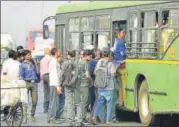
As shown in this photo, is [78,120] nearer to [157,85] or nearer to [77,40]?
[157,85]

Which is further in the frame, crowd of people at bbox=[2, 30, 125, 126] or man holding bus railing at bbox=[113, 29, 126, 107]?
man holding bus railing at bbox=[113, 29, 126, 107]

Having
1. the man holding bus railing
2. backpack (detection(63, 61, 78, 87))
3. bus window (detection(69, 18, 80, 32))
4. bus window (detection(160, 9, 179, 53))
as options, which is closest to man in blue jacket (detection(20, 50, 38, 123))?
backpack (detection(63, 61, 78, 87))

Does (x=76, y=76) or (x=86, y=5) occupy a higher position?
(x=86, y=5)

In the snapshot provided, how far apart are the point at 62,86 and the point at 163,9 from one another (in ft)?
9.77

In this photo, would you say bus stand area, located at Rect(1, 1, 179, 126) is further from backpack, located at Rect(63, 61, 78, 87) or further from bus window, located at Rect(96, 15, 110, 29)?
backpack, located at Rect(63, 61, 78, 87)

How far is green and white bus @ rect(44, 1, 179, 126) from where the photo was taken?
47.1 feet

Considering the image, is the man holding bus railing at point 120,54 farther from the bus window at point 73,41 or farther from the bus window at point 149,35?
the bus window at point 73,41

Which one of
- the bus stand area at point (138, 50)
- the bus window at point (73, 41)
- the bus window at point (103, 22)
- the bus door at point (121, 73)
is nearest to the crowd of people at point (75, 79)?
the bus door at point (121, 73)

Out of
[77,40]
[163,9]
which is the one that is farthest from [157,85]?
[77,40]

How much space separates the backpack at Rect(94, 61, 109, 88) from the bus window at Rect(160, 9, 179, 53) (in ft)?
5.39

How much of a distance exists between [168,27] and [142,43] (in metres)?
1.41

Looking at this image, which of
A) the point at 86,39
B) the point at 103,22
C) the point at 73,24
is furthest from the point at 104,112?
the point at 73,24

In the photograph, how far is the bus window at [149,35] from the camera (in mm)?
15289

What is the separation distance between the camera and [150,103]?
1535 cm
